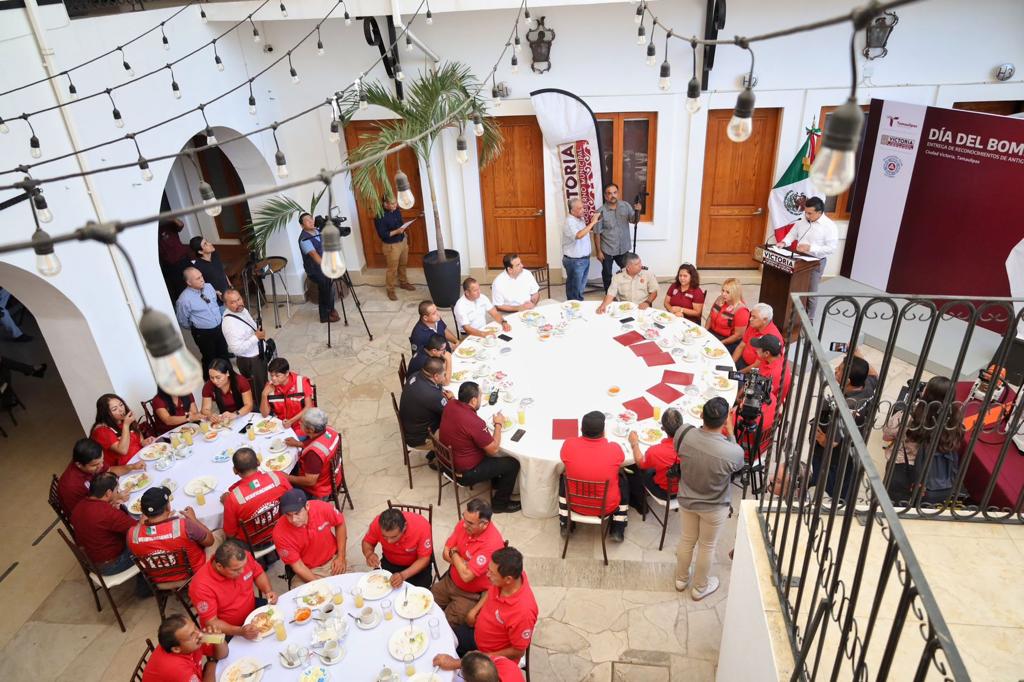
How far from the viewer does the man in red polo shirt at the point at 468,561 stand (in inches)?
178

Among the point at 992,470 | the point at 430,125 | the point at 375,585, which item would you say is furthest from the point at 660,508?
the point at 430,125

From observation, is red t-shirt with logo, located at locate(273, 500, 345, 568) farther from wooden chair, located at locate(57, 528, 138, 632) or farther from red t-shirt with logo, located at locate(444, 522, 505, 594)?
wooden chair, located at locate(57, 528, 138, 632)

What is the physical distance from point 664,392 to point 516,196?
205 inches

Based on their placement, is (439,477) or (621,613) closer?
(621,613)

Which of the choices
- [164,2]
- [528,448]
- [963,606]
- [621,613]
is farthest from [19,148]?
[963,606]

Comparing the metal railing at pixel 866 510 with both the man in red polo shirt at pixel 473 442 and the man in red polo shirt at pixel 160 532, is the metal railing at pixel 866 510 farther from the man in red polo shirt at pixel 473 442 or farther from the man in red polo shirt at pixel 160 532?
the man in red polo shirt at pixel 160 532

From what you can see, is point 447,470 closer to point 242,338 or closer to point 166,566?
point 166,566

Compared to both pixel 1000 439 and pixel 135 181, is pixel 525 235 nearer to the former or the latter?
pixel 135 181

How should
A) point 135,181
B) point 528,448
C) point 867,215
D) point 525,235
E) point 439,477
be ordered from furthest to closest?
point 525,235
point 867,215
point 135,181
point 439,477
point 528,448

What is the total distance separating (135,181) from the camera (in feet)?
24.2

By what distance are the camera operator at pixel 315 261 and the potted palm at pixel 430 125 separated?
0.85 m

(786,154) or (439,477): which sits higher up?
(786,154)

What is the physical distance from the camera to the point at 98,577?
202 inches

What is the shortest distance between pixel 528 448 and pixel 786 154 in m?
6.32
